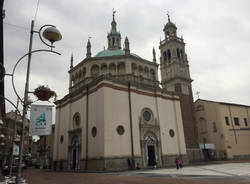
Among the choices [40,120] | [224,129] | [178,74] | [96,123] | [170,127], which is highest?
[178,74]

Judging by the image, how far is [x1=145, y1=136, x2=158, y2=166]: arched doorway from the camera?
2783 cm

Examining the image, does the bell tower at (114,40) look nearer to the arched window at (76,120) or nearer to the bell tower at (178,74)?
the bell tower at (178,74)

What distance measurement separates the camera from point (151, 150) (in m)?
28.4

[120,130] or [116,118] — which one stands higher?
[116,118]

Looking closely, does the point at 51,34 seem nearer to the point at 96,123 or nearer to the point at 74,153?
the point at 96,123

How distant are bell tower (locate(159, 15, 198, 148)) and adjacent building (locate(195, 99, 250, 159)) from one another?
492 cm

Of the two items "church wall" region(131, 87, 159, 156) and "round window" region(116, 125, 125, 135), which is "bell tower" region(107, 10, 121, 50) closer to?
"church wall" region(131, 87, 159, 156)

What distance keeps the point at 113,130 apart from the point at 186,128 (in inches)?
764

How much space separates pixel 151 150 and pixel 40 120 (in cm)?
2327

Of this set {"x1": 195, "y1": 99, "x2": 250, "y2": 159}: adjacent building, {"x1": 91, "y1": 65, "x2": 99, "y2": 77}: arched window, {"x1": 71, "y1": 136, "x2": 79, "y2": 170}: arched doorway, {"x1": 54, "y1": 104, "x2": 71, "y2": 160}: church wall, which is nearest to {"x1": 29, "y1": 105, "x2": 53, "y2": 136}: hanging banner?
{"x1": 71, "y1": 136, "x2": 79, "y2": 170}: arched doorway

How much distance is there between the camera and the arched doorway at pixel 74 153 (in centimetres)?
2809

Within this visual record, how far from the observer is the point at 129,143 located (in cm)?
2566

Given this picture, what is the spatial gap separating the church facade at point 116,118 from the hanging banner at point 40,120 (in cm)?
1695

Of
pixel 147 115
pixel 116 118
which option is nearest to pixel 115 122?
pixel 116 118
